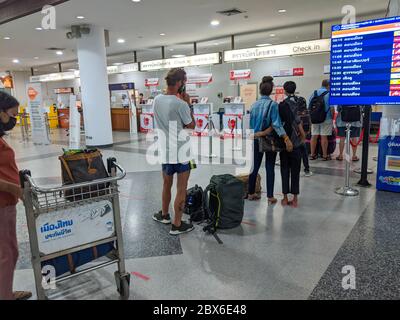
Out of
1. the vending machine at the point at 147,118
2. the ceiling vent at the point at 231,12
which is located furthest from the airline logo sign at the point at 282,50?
the vending machine at the point at 147,118

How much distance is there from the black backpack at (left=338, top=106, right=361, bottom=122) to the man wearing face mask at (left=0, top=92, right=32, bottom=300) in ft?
15.1

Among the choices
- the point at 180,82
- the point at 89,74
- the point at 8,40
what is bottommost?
the point at 180,82

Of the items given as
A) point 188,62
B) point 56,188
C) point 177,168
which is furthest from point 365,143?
point 188,62

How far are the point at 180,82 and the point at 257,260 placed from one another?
1.75 meters

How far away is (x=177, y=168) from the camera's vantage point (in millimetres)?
3068

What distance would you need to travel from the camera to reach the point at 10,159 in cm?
189

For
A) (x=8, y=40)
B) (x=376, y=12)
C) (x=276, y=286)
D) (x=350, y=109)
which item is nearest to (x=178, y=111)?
(x=276, y=286)

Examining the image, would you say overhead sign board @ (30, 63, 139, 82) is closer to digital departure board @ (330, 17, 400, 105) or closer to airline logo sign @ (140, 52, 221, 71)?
airline logo sign @ (140, 52, 221, 71)

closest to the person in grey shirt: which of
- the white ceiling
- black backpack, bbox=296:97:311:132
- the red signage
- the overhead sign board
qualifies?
black backpack, bbox=296:97:311:132

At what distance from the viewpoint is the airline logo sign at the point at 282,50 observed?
26.2 feet

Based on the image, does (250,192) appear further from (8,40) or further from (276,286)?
(8,40)

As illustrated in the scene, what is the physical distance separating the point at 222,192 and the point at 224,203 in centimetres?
12

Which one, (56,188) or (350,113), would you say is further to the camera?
(350,113)

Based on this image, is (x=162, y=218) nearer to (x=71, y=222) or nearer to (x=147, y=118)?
(x=71, y=222)
